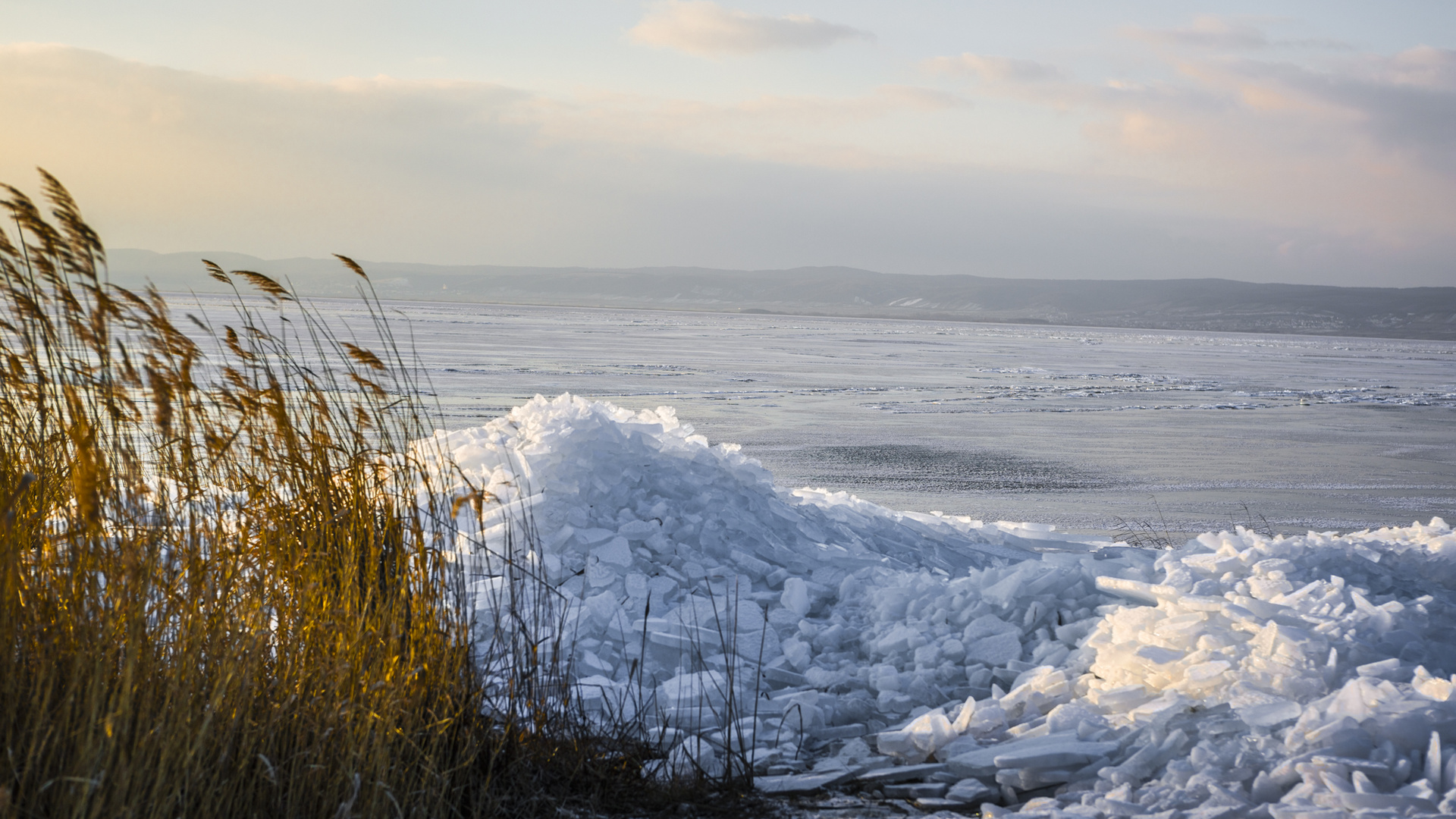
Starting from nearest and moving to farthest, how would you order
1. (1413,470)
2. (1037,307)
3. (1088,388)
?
(1413,470) → (1088,388) → (1037,307)

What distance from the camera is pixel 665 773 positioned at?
11.2ft

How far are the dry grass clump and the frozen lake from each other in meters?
6.43

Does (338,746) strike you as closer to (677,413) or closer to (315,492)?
(315,492)

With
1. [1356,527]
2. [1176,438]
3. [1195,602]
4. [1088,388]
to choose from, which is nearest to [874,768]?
[1195,602]

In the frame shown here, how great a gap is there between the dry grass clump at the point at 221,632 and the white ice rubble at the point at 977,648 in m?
0.26

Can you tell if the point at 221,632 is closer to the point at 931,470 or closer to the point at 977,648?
the point at 977,648

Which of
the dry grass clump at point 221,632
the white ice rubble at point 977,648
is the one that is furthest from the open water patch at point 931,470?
the dry grass clump at point 221,632

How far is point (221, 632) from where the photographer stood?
2.70 meters

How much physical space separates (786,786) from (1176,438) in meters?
12.5

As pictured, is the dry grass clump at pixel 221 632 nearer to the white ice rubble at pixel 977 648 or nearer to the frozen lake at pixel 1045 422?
the white ice rubble at pixel 977 648

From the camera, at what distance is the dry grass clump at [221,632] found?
2330 mm

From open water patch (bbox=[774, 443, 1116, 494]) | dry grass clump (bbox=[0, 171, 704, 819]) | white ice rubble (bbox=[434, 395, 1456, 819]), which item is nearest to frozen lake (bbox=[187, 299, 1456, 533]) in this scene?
open water patch (bbox=[774, 443, 1116, 494])

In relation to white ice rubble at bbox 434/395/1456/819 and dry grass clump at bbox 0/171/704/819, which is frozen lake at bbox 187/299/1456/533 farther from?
dry grass clump at bbox 0/171/704/819

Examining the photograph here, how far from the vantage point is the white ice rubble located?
3250 millimetres
